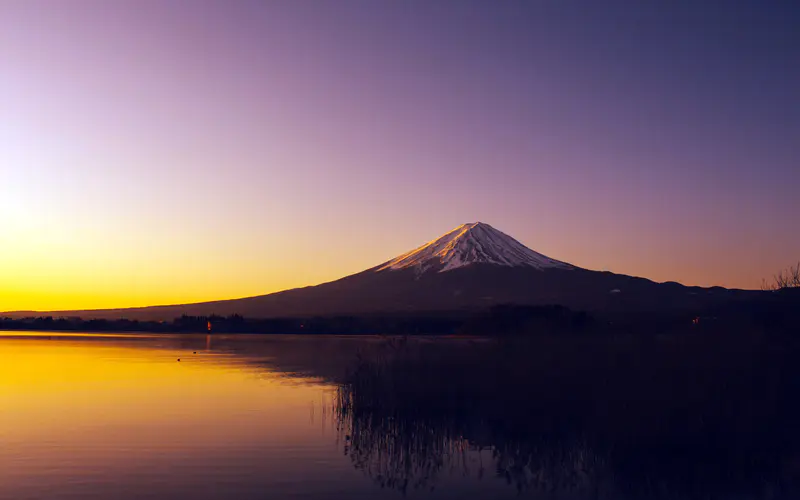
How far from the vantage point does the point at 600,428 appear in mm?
13680

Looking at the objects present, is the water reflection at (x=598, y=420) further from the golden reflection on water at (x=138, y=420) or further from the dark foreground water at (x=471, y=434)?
the golden reflection on water at (x=138, y=420)

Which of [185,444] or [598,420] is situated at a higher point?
[598,420]

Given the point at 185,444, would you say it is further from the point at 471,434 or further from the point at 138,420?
the point at 471,434

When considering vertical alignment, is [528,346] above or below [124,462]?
above

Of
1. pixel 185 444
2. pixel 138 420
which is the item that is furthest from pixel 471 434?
pixel 138 420

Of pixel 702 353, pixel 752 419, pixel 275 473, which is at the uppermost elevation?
pixel 702 353

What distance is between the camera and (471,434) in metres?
16.3

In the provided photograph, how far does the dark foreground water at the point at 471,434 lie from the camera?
39.2 ft

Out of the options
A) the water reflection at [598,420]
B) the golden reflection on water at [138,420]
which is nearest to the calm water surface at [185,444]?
the golden reflection on water at [138,420]

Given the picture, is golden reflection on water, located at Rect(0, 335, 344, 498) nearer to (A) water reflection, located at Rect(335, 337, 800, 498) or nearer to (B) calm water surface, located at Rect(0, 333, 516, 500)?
(B) calm water surface, located at Rect(0, 333, 516, 500)

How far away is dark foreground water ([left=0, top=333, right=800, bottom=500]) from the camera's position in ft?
39.2

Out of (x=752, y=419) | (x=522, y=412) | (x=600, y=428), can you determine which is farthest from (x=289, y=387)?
(x=752, y=419)

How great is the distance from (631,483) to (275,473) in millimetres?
6075

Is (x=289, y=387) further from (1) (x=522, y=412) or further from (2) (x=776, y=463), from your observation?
(2) (x=776, y=463)
